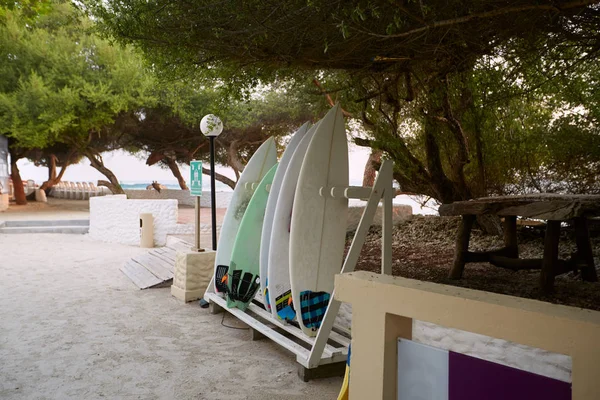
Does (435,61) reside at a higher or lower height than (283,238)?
higher

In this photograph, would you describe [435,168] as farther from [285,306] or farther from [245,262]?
[285,306]

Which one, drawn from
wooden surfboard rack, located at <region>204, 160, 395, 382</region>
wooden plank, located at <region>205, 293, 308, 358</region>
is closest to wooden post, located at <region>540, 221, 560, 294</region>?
wooden surfboard rack, located at <region>204, 160, 395, 382</region>

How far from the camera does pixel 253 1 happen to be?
3.16 meters

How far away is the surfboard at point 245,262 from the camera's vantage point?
452 cm

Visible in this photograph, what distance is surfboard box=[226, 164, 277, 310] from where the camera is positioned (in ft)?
14.8

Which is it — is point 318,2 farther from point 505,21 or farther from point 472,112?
point 472,112

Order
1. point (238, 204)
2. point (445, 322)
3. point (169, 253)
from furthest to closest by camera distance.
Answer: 1. point (169, 253)
2. point (238, 204)
3. point (445, 322)

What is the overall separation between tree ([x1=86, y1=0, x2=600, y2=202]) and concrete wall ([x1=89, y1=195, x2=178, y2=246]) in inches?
193

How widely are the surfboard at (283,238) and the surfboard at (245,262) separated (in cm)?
71

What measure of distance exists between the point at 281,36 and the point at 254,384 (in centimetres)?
252

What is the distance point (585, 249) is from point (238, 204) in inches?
124

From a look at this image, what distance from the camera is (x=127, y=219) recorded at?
34.8ft

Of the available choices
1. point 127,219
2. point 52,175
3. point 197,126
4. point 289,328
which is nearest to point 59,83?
point 197,126

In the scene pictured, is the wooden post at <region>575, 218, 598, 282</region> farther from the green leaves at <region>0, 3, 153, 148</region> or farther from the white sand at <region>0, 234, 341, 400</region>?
the green leaves at <region>0, 3, 153, 148</region>
